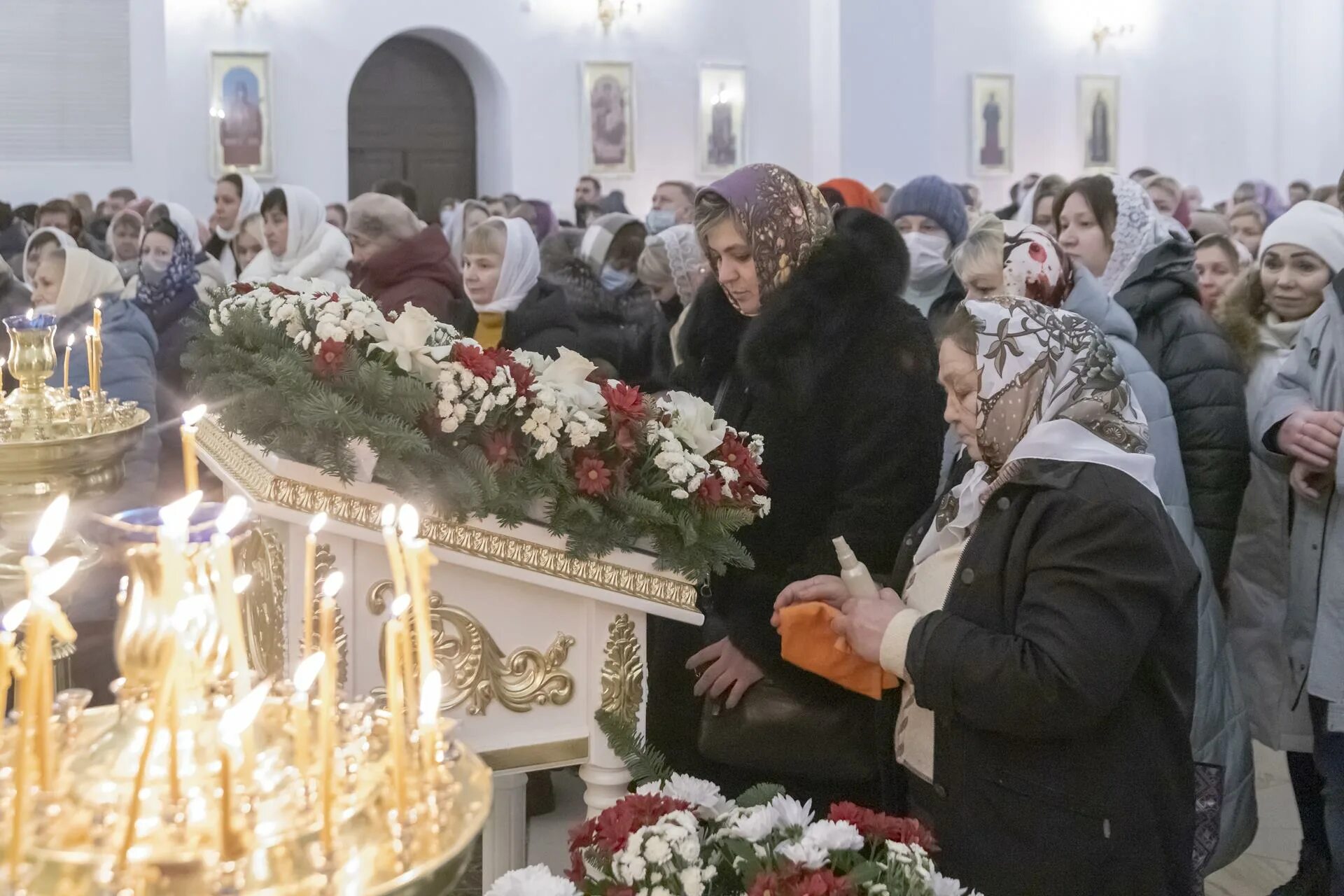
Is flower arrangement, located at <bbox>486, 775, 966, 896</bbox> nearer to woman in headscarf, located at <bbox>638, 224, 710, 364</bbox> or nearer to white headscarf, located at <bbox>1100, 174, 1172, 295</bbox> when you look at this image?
white headscarf, located at <bbox>1100, 174, 1172, 295</bbox>

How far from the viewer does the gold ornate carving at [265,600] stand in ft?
6.37

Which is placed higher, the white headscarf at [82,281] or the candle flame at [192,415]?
the white headscarf at [82,281]

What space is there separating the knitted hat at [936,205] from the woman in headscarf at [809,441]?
2.18m

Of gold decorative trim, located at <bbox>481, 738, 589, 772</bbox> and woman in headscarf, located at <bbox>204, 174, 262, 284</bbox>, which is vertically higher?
woman in headscarf, located at <bbox>204, 174, 262, 284</bbox>

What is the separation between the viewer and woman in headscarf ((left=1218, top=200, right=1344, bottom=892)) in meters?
3.20

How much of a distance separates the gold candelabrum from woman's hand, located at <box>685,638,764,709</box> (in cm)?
127

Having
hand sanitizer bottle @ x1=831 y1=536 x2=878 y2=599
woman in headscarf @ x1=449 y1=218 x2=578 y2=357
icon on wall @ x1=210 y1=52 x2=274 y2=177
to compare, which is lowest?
hand sanitizer bottle @ x1=831 y1=536 x2=878 y2=599

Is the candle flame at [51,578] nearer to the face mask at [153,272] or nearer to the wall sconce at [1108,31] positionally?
the face mask at [153,272]

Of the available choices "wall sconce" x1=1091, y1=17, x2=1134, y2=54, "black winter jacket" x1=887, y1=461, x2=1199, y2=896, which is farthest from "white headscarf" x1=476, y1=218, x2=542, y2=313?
"wall sconce" x1=1091, y1=17, x2=1134, y2=54

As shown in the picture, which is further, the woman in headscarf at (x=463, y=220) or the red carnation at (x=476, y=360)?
the woman in headscarf at (x=463, y=220)

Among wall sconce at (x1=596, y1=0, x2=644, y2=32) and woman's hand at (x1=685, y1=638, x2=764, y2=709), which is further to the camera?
wall sconce at (x1=596, y1=0, x2=644, y2=32)

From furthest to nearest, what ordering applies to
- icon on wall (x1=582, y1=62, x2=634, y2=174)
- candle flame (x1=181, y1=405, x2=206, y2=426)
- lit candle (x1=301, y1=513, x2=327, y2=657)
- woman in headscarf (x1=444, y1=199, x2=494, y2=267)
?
icon on wall (x1=582, y1=62, x2=634, y2=174), woman in headscarf (x1=444, y1=199, x2=494, y2=267), candle flame (x1=181, y1=405, x2=206, y2=426), lit candle (x1=301, y1=513, x2=327, y2=657)

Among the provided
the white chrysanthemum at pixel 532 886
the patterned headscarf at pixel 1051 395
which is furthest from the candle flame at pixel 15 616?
the patterned headscarf at pixel 1051 395

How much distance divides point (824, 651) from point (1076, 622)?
17.2 inches
